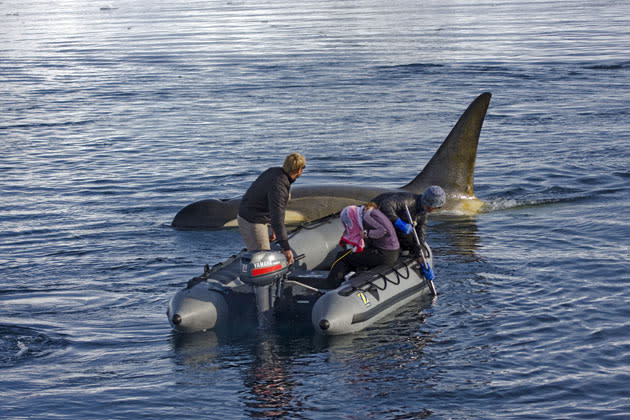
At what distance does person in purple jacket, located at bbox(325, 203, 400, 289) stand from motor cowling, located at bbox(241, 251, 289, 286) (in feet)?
4.41

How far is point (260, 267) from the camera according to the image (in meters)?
12.0

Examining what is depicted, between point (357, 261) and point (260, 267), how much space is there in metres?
1.91

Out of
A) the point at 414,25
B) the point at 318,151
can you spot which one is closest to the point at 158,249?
the point at 318,151

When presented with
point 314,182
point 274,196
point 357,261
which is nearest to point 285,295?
point 357,261

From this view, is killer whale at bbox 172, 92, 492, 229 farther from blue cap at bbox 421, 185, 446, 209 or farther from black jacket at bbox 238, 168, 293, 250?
black jacket at bbox 238, 168, 293, 250

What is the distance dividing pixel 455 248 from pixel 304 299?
5328 millimetres

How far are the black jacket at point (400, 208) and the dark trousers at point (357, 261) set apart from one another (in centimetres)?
53

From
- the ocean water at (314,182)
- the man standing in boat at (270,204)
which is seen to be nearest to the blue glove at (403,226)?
the ocean water at (314,182)

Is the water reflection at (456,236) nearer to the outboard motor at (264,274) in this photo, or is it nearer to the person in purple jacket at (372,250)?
the person in purple jacket at (372,250)

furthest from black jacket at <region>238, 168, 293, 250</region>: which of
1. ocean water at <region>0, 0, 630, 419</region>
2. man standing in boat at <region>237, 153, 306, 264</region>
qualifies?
ocean water at <region>0, 0, 630, 419</region>

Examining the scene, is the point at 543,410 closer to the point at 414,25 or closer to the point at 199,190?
the point at 199,190

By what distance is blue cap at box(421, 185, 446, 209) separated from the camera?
1312 cm

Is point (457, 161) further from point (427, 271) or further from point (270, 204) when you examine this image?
point (270, 204)

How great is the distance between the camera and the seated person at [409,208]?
43.3 ft
